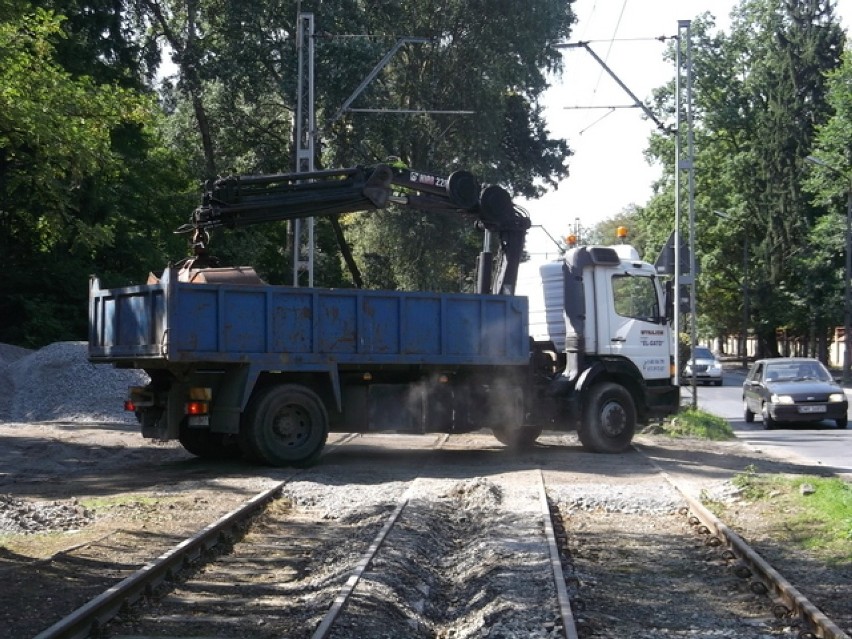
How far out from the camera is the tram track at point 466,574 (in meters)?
7.03

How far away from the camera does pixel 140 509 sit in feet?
39.0

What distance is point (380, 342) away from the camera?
16500 mm

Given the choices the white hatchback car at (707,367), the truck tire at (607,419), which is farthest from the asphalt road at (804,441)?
the white hatchback car at (707,367)

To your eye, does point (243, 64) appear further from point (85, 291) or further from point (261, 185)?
point (261, 185)

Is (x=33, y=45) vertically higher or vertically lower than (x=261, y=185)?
higher

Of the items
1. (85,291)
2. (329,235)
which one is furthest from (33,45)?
(329,235)

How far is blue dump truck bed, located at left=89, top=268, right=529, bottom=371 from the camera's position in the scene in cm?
1495

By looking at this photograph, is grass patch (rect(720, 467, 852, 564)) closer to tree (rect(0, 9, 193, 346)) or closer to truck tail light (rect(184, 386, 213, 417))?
truck tail light (rect(184, 386, 213, 417))

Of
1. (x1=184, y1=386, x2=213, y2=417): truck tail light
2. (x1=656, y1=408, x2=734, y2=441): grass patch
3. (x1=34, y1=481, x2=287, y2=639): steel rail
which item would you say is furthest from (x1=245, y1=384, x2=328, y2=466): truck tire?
(x1=656, y1=408, x2=734, y2=441): grass patch

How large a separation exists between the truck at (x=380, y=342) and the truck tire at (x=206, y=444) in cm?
3

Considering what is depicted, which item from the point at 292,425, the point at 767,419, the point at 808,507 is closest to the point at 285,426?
the point at 292,425

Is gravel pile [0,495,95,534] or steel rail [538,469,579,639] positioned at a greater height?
gravel pile [0,495,95,534]

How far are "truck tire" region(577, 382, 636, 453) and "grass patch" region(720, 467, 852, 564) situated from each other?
338cm

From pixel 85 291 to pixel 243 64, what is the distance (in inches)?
359
